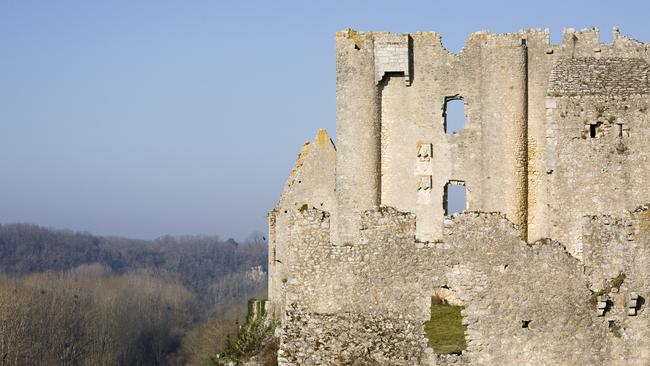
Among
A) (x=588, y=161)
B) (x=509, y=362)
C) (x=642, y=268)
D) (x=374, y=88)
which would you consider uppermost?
(x=374, y=88)

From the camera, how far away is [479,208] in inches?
1146

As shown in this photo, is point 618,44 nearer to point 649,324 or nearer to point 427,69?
point 427,69

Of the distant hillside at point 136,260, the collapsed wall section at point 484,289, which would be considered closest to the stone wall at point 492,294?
the collapsed wall section at point 484,289

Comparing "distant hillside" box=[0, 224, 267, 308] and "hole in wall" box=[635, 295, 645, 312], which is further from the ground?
"distant hillside" box=[0, 224, 267, 308]

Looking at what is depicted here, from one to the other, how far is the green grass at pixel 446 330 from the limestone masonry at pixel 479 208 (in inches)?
6.5

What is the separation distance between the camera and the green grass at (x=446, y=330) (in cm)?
2197

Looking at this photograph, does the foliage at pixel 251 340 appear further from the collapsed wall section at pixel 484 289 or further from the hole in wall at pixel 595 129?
the hole in wall at pixel 595 129

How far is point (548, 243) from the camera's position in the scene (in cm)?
2227

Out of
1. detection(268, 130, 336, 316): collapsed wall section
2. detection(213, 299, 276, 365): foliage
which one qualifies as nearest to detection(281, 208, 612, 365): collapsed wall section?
detection(268, 130, 336, 316): collapsed wall section

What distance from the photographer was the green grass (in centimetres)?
2197

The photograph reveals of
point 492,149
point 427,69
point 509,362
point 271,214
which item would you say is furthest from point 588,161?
point 271,214

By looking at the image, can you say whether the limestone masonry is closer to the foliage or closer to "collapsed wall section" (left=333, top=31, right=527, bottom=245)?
"collapsed wall section" (left=333, top=31, right=527, bottom=245)

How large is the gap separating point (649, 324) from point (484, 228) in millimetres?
3432

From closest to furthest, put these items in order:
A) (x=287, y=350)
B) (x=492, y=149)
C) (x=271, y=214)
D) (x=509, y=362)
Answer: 1. (x=509, y=362)
2. (x=287, y=350)
3. (x=492, y=149)
4. (x=271, y=214)
